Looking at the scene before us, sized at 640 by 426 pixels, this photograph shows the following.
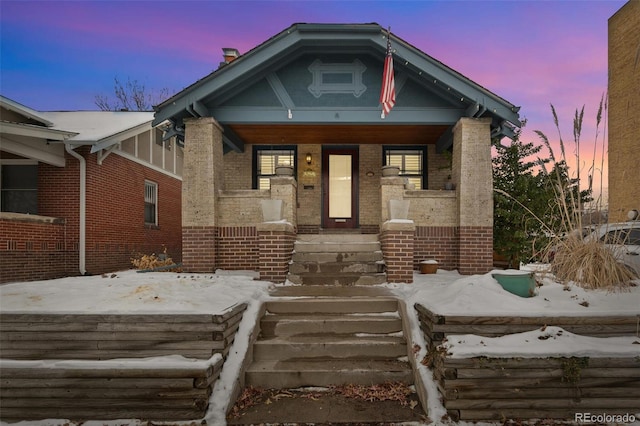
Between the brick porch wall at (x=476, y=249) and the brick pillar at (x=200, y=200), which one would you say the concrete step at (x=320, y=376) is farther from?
the brick porch wall at (x=476, y=249)

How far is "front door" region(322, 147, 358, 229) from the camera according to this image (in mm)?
10828

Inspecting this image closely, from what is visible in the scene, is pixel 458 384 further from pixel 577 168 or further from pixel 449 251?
pixel 449 251

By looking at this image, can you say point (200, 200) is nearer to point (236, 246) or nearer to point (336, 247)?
point (236, 246)

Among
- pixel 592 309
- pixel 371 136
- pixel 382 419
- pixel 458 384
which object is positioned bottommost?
pixel 382 419

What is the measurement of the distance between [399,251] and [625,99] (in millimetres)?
16611

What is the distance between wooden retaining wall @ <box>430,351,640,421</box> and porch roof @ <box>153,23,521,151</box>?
5911mm

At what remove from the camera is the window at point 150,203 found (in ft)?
44.0

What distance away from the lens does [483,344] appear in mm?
3777

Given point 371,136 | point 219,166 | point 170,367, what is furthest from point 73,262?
point 371,136

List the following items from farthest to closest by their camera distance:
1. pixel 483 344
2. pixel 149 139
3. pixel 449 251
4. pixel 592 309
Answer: pixel 149 139 < pixel 449 251 < pixel 592 309 < pixel 483 344

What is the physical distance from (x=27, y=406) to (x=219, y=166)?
595cm

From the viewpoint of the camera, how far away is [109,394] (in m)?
3.61

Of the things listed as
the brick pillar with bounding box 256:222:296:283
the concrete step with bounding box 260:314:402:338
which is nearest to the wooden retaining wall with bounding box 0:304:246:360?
the concrete step with bounding box 260:314:402:338

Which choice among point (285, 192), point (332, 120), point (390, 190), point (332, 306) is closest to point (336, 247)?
point (285, 192)
